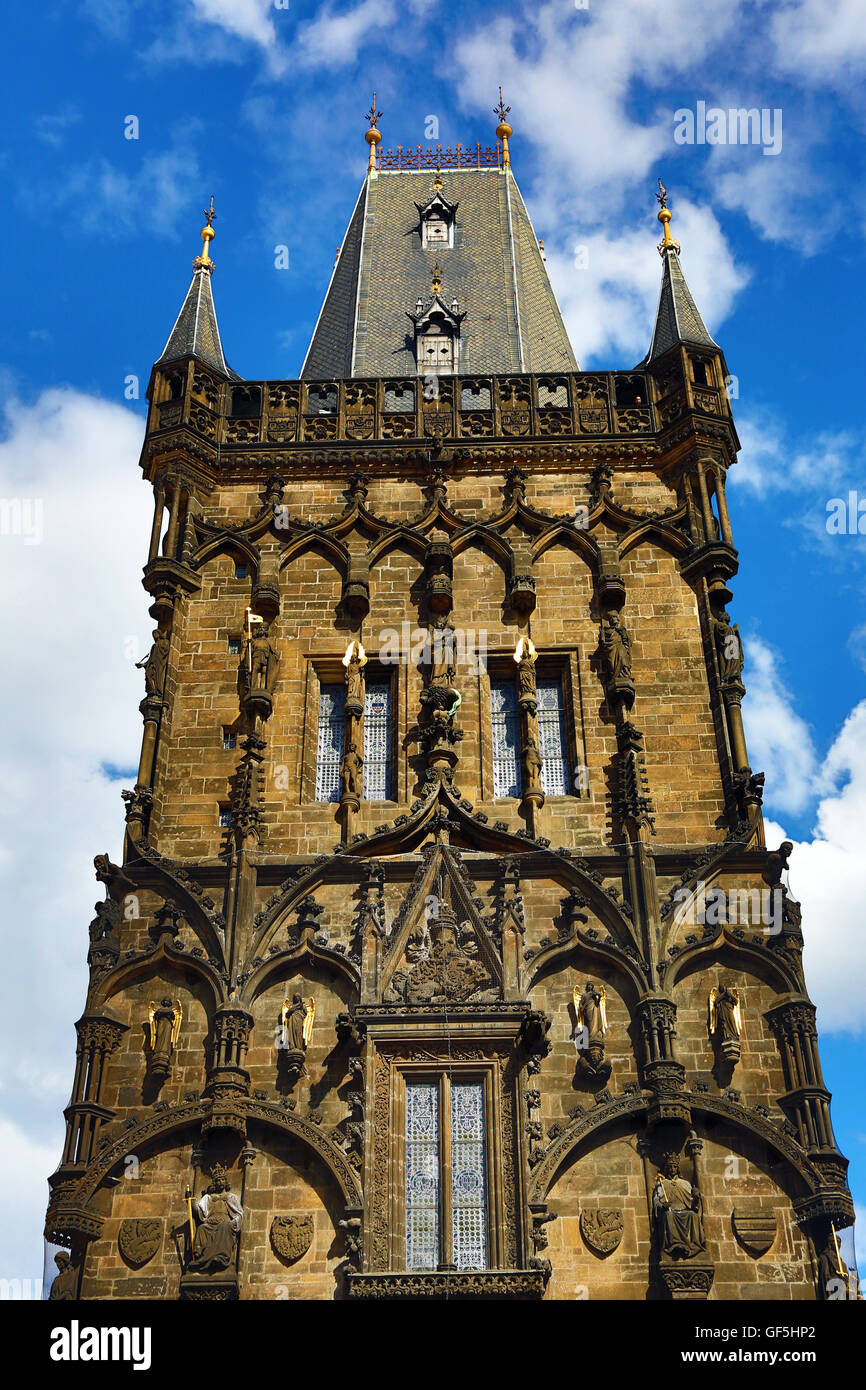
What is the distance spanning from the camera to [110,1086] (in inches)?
738

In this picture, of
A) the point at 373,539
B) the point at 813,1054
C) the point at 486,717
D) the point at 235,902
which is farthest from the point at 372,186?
the point at 813,1054

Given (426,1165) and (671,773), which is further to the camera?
(671,773)

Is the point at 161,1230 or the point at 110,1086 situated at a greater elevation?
the point at 110,1086

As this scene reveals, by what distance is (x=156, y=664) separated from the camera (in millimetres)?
21953

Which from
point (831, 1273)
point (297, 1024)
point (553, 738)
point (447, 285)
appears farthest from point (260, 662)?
point (447, 285)

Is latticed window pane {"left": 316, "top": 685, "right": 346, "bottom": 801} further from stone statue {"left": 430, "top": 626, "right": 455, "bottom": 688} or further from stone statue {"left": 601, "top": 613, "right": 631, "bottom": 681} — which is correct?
stone statue {"left": 601, "top": 613, "right": 631, "bottom": 681}

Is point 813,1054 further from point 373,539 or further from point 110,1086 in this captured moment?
point 373,539

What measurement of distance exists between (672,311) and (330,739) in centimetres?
862

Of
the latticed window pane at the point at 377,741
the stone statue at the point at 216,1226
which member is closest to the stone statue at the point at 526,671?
the latticed window pane at the point at 377,741

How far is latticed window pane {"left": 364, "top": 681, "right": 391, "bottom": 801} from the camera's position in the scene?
21266mm

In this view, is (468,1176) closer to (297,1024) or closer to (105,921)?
(297,1024)

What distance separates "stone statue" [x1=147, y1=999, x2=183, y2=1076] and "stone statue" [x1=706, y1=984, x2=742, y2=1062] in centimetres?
566
